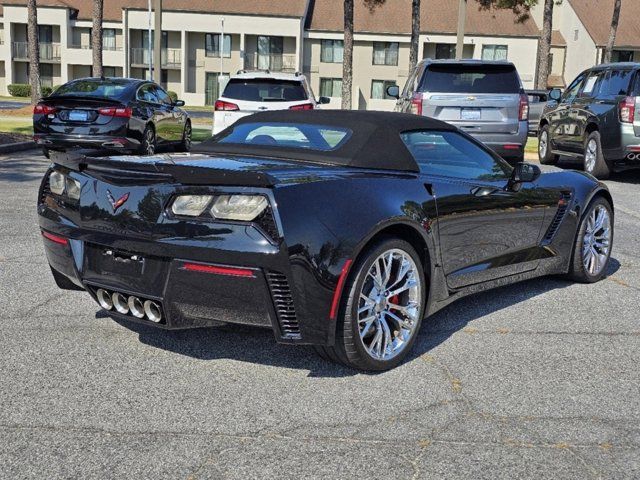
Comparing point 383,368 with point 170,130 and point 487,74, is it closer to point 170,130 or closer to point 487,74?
point 487,74

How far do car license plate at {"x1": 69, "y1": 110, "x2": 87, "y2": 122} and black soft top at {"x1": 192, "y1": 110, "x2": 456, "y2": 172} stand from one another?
8.85 metres

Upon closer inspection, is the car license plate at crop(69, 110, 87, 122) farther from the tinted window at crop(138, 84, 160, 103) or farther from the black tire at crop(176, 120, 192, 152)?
the black tire at crop(176, 120, 192, 152)

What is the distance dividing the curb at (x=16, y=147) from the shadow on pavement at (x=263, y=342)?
1089 centimetres

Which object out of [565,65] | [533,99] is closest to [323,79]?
[565,65]

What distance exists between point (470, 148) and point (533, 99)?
22.5m

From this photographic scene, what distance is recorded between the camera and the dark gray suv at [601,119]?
13.2 metres

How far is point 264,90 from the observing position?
47.0 feet

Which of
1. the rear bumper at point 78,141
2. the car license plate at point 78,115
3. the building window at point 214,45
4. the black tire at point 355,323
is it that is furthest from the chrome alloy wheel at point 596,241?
the building window at point 214,45

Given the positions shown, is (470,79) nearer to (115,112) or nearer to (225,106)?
(225,106)

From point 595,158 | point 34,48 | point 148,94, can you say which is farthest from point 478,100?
point 34,48

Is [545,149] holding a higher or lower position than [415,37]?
lower

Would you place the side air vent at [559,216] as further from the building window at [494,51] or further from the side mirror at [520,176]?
the building window at [494,51]

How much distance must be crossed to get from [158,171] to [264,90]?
34.3 ft

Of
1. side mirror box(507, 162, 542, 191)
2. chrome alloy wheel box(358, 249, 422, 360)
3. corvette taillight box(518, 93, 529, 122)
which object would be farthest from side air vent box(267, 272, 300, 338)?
corvette taillight box(518, 93, 529, 122)
